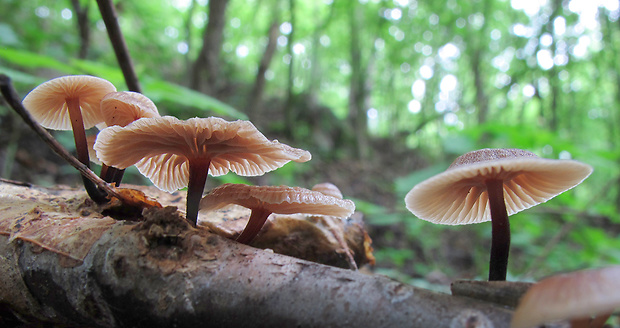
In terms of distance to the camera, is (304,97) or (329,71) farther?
(329,71)

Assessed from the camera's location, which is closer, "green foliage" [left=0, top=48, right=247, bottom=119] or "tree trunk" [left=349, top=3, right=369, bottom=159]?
"green foliage" [left=0, top=48, right=247, bottom=119]

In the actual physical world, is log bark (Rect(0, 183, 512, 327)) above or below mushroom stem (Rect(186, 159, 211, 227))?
below

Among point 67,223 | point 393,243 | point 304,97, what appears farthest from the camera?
point 304,97

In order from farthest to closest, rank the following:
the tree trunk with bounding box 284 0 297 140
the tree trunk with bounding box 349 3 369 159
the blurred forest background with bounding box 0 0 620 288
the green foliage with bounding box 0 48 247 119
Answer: the tree trunk with bounding box 349 3 369 159
the tree trunk with bounding box 284 0 297 140
the blurred forest background with bounding box 0 0 620 288
the green foliage with bounding box 0 48 247 119

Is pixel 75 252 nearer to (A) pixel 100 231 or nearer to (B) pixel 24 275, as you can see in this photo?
(A) pixel 100 231

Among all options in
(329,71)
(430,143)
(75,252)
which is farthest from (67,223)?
(329,71)

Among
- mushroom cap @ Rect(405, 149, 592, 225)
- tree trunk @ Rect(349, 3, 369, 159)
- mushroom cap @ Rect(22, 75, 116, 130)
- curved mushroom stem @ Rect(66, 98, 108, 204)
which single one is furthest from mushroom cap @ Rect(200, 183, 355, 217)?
tree trunk @ Rect(349, 3, 369, 159)

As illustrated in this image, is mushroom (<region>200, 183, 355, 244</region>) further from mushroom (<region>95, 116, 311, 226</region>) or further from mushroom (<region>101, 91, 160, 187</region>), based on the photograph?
mushroom (<region>101, 91, 160, 187</region>)
